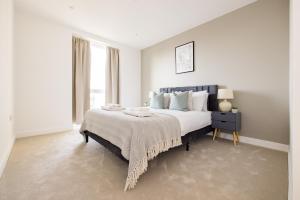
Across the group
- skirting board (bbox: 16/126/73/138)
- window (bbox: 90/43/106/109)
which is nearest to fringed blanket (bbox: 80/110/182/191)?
skirting board (bbox: 16/126/73/138)

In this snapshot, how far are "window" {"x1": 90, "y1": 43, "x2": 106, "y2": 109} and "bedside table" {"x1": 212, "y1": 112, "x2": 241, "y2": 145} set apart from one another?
3.55 meters

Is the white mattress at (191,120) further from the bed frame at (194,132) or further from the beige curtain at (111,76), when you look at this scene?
the beige curtain at (111,76)

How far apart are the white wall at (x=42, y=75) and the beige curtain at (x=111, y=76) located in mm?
1037

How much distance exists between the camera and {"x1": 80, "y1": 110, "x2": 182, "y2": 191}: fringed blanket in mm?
1555

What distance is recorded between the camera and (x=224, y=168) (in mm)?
1887

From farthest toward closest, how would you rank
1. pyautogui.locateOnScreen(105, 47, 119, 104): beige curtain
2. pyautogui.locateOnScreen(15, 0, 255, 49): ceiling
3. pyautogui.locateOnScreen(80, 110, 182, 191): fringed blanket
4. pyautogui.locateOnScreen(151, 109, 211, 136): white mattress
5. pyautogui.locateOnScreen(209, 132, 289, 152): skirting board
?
pyautogui.locateOnScreen(105, 47, 119, 104): beige curtain, pyautogui.locateOnScreen(15, 0, 255, 49): ceiling, pyautogui.locateOnScreen(209, 132, 289, 152): skirting board, pyautogui.locateOnScreen(151, 109, 211, 136): white mattress, pyautogui.locateOnScreen(80, 110, 182, 191): fringed blanket

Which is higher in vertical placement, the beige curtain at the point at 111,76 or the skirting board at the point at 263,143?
the beige curtain at the point at 111,76

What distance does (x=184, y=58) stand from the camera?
4.02 metres

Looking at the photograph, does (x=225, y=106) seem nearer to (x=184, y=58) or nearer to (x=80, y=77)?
(x=184, y=58)

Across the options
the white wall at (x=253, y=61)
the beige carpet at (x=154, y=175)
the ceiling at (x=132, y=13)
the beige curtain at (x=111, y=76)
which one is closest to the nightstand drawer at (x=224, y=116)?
the white wall at (x=253, y=61)

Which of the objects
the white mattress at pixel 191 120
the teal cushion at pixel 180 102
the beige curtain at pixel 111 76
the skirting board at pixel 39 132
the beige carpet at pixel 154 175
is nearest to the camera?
the beige carpet at pixel 154 175

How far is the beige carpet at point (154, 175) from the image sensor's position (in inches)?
54.7

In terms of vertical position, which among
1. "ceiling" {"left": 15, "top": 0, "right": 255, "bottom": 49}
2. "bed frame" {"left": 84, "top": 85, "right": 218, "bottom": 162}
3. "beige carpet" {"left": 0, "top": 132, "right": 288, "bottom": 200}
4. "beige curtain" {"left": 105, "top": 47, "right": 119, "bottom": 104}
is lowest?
"beige carpet" {"left": 0, "top": 132, "right": 288, "bottom": 200}

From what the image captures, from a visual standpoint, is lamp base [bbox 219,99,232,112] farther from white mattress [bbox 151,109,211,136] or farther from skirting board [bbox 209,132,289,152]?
skirting board [bbox 209,132,289,152]
